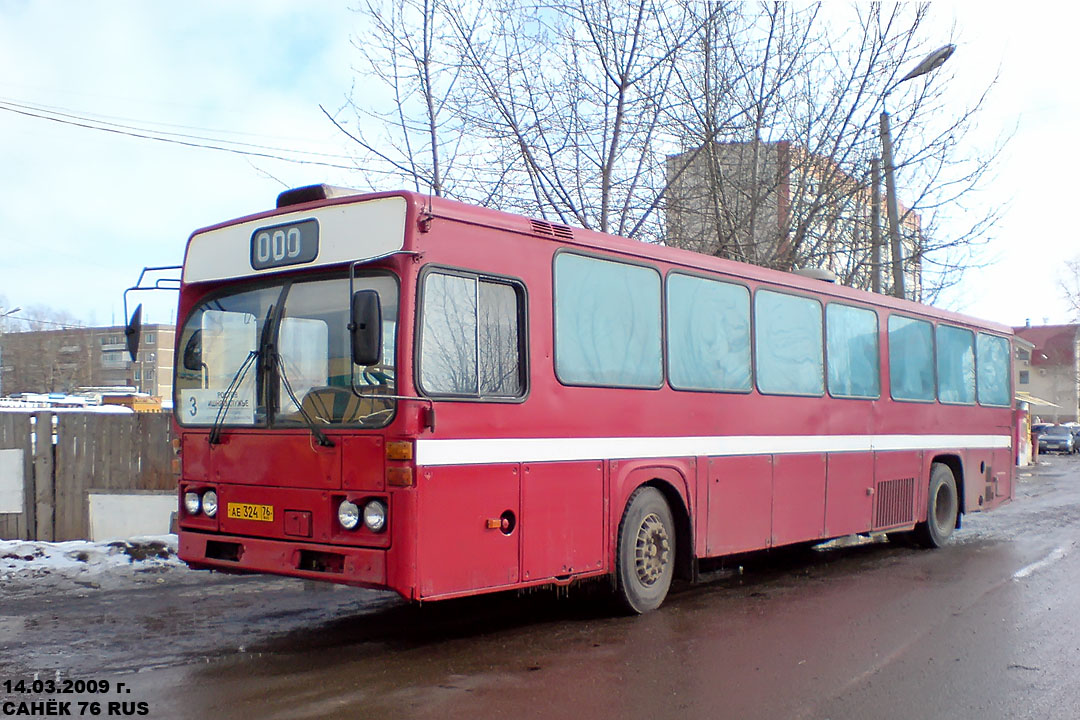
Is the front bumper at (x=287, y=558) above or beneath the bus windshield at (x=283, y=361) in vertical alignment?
beneath

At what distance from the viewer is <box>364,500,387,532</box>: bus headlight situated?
6.34 meters

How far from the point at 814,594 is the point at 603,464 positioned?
3.01 meters

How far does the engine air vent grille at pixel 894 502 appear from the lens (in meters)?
11.8

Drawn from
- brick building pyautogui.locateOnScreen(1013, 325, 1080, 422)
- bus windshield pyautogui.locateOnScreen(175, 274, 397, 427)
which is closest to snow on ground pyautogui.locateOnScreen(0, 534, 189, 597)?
bus windshield pyautogui.locateOnScreen(175, 274, 397, 427)

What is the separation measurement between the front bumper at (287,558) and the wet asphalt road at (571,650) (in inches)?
22.0

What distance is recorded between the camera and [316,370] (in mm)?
6805

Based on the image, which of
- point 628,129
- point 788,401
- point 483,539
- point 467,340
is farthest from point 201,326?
point 628,129

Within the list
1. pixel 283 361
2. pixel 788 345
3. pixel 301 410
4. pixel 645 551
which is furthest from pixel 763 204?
pixel 301 410

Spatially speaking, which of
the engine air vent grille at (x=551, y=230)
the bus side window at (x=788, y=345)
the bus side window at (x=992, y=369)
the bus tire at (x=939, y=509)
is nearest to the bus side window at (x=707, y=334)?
the bus side window at (x=788, y=345)

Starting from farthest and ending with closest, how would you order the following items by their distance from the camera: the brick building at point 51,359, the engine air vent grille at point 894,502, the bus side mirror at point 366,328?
the brick building at point 51,359, the engine air vent grille at point 894,502, the bus side mirror at point 366,328

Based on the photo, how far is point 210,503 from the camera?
7.32 meters

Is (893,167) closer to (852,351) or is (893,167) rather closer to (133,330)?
(852,351)

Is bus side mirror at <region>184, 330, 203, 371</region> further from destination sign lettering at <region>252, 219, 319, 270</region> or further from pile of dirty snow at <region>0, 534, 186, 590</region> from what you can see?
pile of dirty snow at <region>0, 534, 186, 590</region>

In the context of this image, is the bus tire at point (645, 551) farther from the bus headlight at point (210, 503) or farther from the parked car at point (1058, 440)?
the parked car at point (1058, 440)
